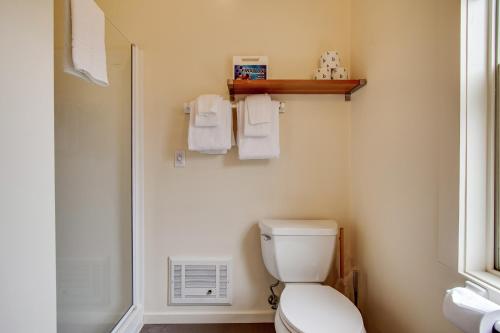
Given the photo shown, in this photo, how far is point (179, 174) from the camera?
1.62 m

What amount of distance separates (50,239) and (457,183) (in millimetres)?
1343

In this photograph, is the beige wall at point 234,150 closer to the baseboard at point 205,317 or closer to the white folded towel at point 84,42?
the baseboard at point 205,317

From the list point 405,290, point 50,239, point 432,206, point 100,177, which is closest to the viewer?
point 50,239

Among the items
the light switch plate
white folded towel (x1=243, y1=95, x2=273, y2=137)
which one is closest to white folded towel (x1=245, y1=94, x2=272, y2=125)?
white folded towel (x1=243, y1=95, x2=273, y2=137)

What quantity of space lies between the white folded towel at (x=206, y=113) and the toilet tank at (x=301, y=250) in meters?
0.70

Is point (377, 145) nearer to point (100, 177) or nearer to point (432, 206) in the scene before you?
point (432, 206)

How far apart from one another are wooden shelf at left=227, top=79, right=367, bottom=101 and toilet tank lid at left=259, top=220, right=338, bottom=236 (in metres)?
0.83

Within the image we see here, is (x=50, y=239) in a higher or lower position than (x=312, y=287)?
higher

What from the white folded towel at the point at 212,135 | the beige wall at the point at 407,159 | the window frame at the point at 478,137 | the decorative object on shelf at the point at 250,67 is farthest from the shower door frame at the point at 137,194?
the window frame at the point at 478,137

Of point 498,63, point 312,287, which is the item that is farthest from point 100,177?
point 498,63

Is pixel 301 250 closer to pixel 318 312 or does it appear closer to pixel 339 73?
pixel 318 312

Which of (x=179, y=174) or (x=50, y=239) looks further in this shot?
(x=179, y=174)

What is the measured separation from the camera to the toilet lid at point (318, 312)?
974 millimetres

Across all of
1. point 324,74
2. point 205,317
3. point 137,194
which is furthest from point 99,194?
point 324,74
